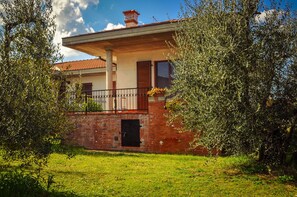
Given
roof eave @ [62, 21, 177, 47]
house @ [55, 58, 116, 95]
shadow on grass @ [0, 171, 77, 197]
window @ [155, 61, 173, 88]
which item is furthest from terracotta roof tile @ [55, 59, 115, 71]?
shadow on grass @ [0, 171, 77, 197]

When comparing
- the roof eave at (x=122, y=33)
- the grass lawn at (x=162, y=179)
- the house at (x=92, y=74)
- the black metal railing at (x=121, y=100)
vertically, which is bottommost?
the grass lawn at (x=162, y=179)

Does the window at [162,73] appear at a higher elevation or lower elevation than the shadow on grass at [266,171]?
higher

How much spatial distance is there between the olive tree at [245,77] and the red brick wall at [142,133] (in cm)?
401

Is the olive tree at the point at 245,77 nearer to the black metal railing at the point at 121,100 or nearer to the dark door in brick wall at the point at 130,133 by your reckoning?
the dark door in brick wall at the point at 130,133

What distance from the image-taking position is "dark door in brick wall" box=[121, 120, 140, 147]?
13110 millimetres

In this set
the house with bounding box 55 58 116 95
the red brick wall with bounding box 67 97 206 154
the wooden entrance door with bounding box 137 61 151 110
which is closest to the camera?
the red brick wall with bounding box 67 97 206 154

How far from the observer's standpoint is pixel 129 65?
54.8ft

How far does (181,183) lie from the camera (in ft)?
23.1

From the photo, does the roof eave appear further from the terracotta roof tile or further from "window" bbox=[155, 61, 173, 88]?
the terracotta roof tile

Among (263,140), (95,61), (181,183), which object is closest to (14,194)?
(181,183)

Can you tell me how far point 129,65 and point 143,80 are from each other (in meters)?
1.19

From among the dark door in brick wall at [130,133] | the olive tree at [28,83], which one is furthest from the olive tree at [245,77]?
the dark door in brick wall at [130,133]

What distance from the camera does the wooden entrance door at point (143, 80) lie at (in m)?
16.0

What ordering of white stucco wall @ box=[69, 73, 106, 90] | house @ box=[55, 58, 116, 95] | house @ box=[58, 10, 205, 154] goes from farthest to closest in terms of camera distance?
white stucco wall @ box=[69, 73, 106, 90]
house @ box=[55, 58, 116, 95]
house @ box=[58, 10, 205, 154]
